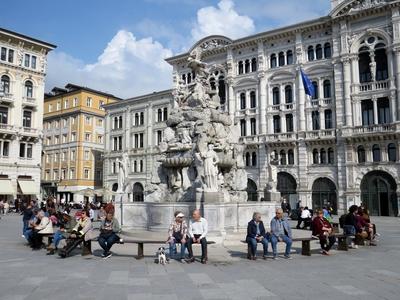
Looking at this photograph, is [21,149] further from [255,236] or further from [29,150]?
[255,236]

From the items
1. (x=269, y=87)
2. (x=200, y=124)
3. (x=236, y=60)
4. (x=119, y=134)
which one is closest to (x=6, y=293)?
(x=200, y=124)

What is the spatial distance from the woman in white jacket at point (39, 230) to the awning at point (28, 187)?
122ft

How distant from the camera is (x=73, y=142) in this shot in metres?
65.8

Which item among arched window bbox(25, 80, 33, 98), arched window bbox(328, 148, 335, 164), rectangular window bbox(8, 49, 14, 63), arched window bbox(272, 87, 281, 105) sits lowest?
arched window bbox(328, 148, 335, 164)

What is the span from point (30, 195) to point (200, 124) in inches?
1566

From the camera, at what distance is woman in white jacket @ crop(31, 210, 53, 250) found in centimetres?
1446

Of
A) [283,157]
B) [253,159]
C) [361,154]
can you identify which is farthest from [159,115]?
[361,154]

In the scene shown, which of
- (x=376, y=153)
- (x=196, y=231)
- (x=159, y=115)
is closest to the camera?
(x=196, y=231)

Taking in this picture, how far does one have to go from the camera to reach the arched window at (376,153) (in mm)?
40156

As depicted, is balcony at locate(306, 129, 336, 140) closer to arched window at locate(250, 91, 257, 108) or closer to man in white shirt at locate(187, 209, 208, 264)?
arched window at locate(250, 91, 257, 108)

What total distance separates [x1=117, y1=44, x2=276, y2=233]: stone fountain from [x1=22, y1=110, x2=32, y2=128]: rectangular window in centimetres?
3705

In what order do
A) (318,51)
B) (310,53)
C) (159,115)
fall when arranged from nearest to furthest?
(318,51)
(310,53)
(159,115)

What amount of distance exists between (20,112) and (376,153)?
1679 inches

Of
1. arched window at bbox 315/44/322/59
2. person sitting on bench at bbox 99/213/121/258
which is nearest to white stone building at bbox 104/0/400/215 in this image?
arched window at bbox 315/44/322/59
